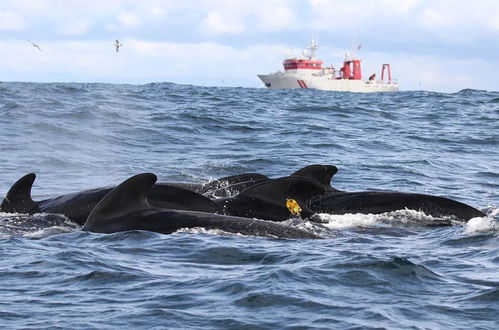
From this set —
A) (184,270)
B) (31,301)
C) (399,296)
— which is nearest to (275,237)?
(184,270)

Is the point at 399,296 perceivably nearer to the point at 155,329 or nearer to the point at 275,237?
the point at 155,329

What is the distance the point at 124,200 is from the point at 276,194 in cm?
260

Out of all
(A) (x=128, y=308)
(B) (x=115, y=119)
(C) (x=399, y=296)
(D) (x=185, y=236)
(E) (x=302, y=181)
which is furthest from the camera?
(B) (x=115, y=119)

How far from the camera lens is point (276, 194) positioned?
13.0m

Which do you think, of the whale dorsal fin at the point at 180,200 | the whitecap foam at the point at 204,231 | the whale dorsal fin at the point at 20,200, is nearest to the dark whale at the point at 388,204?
the whale dorsal fin at the point at 180,200

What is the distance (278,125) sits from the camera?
32.7 meters

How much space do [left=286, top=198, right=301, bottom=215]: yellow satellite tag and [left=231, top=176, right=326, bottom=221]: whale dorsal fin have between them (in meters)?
0.04

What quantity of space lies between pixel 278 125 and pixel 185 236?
21904mm

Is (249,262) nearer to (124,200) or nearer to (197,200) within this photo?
(124,200)

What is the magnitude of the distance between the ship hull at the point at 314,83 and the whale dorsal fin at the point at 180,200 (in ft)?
373

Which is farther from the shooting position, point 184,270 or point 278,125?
point 278,125

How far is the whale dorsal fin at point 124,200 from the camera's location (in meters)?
11.2

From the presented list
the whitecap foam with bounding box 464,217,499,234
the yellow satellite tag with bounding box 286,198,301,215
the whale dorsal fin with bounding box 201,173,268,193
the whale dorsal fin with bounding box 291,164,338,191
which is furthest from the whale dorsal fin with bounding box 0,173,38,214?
the whitecap foam with bounding box 464,217,499,234

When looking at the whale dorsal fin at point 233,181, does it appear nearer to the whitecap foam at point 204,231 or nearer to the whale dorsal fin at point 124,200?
the whale dorsal fin at point 124,200
